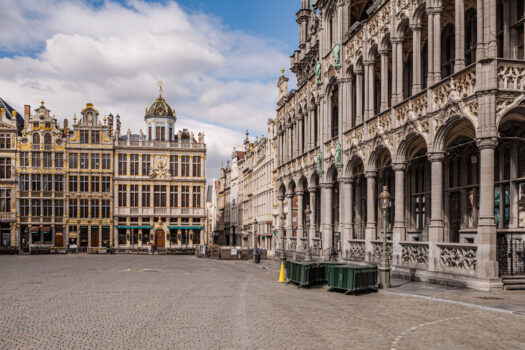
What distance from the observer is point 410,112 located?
23.1 metres

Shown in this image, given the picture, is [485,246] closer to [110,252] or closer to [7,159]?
[110,252]

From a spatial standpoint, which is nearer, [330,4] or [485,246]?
[485,246]

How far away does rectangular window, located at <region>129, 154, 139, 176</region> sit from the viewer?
76.4 metres

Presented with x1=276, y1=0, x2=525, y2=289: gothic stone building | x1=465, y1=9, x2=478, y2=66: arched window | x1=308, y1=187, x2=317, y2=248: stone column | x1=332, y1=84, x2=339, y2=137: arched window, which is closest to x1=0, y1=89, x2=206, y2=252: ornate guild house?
x1=308, y1=187, x2=317, y2=248: stone column

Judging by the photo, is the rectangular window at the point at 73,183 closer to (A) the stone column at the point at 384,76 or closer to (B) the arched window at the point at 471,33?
(A) the stone column at the point at 384,76

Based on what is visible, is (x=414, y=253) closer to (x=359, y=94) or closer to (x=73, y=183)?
(x=359, y=94)

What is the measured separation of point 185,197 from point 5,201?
915 inches

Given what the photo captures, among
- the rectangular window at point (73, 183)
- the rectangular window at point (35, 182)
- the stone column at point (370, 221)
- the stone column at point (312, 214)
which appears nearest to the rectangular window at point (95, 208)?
the rectangular window at point (73, 183)

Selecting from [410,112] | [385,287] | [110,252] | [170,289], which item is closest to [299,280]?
[385,287]

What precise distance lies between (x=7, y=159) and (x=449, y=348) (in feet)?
238

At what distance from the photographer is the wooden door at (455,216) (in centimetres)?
2522

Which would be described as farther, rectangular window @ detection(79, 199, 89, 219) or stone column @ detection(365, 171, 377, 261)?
rectangular window @ detection(79, 199, 89, 219)

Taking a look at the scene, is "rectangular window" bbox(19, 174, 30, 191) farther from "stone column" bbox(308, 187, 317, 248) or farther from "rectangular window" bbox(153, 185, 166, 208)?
"stone column" bbox(308, 187, 317, 248)

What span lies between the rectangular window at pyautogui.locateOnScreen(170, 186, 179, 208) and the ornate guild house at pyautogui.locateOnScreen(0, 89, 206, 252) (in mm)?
139
